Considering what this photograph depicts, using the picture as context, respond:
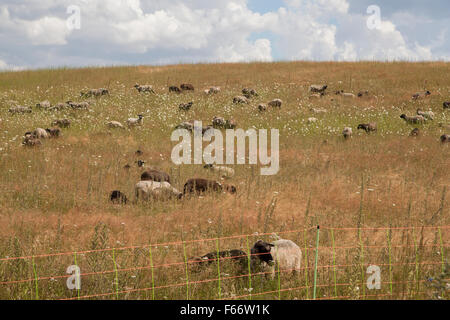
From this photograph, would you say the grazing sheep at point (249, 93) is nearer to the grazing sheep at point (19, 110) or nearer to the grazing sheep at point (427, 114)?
the grazing sheep at point (427, 114)

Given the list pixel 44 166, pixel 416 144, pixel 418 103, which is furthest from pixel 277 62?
pixel 44 166

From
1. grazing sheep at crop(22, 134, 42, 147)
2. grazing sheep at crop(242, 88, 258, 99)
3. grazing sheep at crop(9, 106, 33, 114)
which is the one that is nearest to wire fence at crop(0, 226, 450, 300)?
grazing sheep at crop(22, 134, 42, 147)

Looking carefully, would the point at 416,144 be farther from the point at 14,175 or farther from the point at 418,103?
the point at 14,175

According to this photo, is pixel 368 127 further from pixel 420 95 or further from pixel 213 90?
pixel 213 90

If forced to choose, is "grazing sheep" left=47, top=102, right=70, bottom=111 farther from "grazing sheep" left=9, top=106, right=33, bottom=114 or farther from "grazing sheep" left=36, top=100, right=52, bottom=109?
"grazing sheep" left=9, top=106, right=33, bottom=114

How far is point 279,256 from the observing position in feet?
20.4

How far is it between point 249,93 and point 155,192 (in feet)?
60.0

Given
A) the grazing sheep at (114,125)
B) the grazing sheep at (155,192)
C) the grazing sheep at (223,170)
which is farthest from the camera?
the grazing sheep at (114,125)

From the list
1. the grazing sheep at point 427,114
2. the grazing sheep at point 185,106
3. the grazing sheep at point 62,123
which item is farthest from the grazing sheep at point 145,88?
the grazing sheep at point 427,114

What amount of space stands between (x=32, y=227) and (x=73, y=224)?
2.77 feet

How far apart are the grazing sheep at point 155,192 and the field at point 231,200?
402 mm

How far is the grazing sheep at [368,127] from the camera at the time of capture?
20.1 meters

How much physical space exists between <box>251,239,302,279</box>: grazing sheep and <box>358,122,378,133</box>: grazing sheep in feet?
50.6

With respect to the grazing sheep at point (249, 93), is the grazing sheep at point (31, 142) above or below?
below
